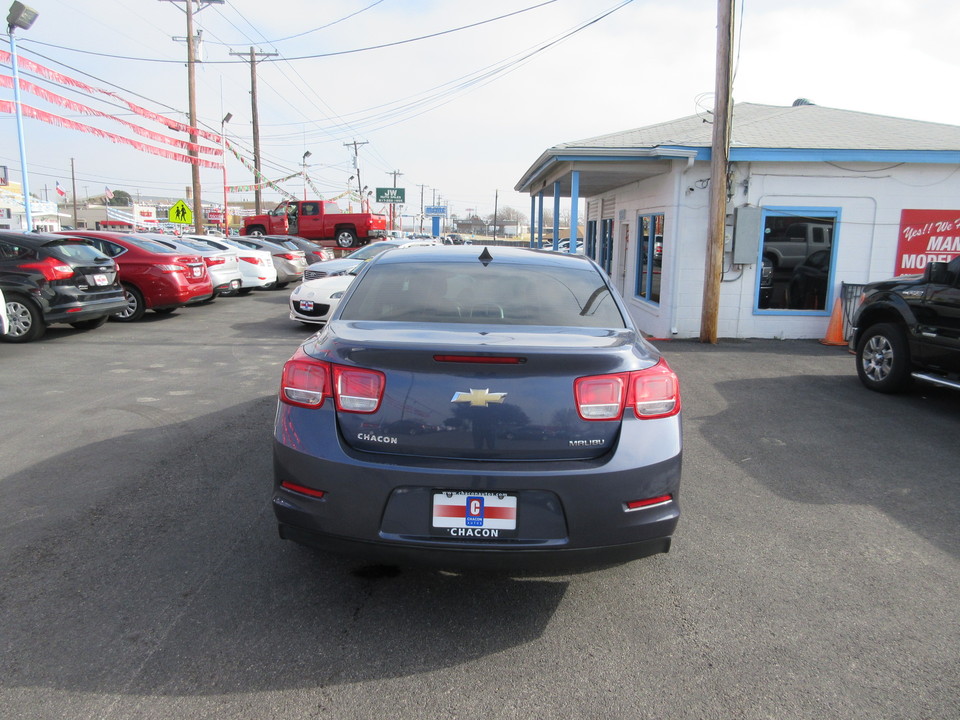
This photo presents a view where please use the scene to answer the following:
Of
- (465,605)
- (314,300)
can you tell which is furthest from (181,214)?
(465,605)

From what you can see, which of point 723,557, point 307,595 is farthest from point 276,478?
point 723,557

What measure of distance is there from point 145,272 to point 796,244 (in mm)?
11537

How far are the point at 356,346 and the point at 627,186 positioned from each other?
13.6 meters

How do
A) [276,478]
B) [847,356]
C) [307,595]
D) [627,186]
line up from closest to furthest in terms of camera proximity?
1. [276,478]
2. [307,595]
3. [847,356]
4. [627,186]

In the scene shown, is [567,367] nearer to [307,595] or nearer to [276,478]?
[276,478]

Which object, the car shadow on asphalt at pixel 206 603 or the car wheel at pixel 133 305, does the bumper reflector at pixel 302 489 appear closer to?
the car shadow on asphalt at pixel 206 603

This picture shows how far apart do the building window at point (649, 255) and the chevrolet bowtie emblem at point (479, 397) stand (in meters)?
10.8

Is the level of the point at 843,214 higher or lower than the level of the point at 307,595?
higher

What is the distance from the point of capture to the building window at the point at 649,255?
13.1 meters

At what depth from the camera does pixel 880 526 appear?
416 cm

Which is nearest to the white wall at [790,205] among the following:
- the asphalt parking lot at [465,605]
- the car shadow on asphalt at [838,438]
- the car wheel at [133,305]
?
the car shadow on asphalt at [838,438]

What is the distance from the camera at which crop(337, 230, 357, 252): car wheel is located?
3266 cm

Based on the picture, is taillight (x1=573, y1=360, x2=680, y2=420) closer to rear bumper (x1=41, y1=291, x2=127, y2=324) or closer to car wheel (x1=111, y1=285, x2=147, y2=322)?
rear bumper (x1=41, y1=291, x2=127, y2=324)

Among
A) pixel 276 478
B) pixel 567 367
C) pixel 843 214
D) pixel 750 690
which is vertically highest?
pixel 843 214
